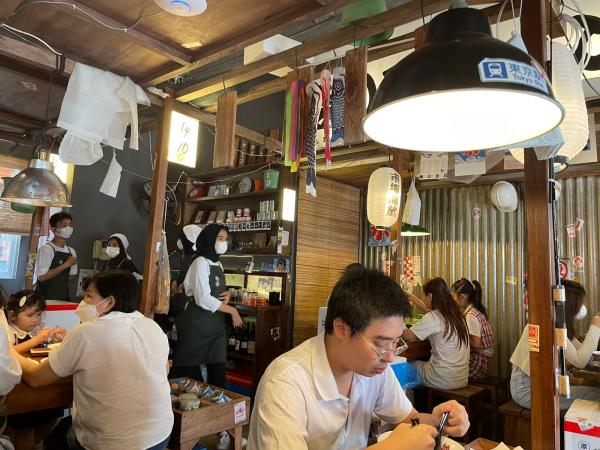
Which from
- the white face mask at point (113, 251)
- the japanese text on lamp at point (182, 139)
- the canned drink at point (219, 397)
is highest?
the japanese text on lamp at point (182, 139)

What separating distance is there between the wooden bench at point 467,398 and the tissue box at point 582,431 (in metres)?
1.64

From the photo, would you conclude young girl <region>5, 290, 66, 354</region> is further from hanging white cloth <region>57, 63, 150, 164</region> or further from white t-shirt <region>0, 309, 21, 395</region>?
hanging white cloth <region>57, 63, 150, 164</region>

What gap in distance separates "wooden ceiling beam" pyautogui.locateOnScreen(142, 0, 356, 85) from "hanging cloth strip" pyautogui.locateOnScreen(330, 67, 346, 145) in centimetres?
43

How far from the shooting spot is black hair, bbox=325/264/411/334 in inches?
61.7

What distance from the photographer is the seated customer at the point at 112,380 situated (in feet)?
7.61

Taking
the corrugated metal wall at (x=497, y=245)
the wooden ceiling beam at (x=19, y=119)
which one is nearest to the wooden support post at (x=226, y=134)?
the wooden ceiling beam at (x=19, y=119)

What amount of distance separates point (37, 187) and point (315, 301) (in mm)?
4640

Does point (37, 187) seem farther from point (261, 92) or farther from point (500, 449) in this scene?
point (500, 449)

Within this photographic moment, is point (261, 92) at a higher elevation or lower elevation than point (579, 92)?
higher

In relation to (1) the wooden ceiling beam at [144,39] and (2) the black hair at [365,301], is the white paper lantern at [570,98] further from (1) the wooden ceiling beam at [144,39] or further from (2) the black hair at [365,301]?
(1) the wooden ceiling beam at [144,39]

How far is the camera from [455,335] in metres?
4.82

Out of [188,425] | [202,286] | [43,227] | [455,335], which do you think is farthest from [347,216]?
[188,425]

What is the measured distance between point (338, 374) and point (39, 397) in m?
1.93

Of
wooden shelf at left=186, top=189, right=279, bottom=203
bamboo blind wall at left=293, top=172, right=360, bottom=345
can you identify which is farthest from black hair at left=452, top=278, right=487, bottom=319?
wooden shelf at left=186, top=189, right=279, bottom=203
